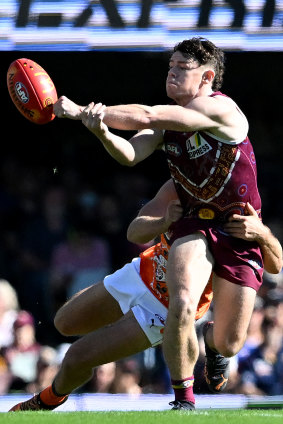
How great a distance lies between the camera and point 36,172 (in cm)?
1034

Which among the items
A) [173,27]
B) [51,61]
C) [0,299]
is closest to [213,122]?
[173,27]

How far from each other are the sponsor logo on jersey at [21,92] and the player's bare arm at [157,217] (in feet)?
3.26

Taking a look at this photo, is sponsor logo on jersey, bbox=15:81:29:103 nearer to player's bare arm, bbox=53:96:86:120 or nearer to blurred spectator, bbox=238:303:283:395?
player's bare arm, bbox=53:96:86:120

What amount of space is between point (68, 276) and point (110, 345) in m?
3.33

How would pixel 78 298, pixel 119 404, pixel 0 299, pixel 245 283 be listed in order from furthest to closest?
pixel 0 299, pixel 119 404, pixel 78 298, pixel 245 283

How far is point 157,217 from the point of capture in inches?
250

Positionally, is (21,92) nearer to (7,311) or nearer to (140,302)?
(140,302)

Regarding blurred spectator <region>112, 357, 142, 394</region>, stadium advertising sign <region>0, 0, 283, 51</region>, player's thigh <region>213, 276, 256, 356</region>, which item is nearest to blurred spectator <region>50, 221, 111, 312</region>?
blurred spectator <region>112, 357, 142, 394</region>

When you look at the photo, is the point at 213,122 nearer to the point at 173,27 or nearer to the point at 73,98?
the point at 173,27

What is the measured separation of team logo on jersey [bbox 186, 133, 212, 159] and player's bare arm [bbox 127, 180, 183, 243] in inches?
13.1

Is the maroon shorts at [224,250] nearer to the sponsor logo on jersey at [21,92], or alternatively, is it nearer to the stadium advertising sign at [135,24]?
the sponsor logo on jersey at [21,92]

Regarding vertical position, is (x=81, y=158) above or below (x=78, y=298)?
below

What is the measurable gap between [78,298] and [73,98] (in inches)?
169

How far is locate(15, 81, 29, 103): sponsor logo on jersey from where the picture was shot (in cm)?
601
